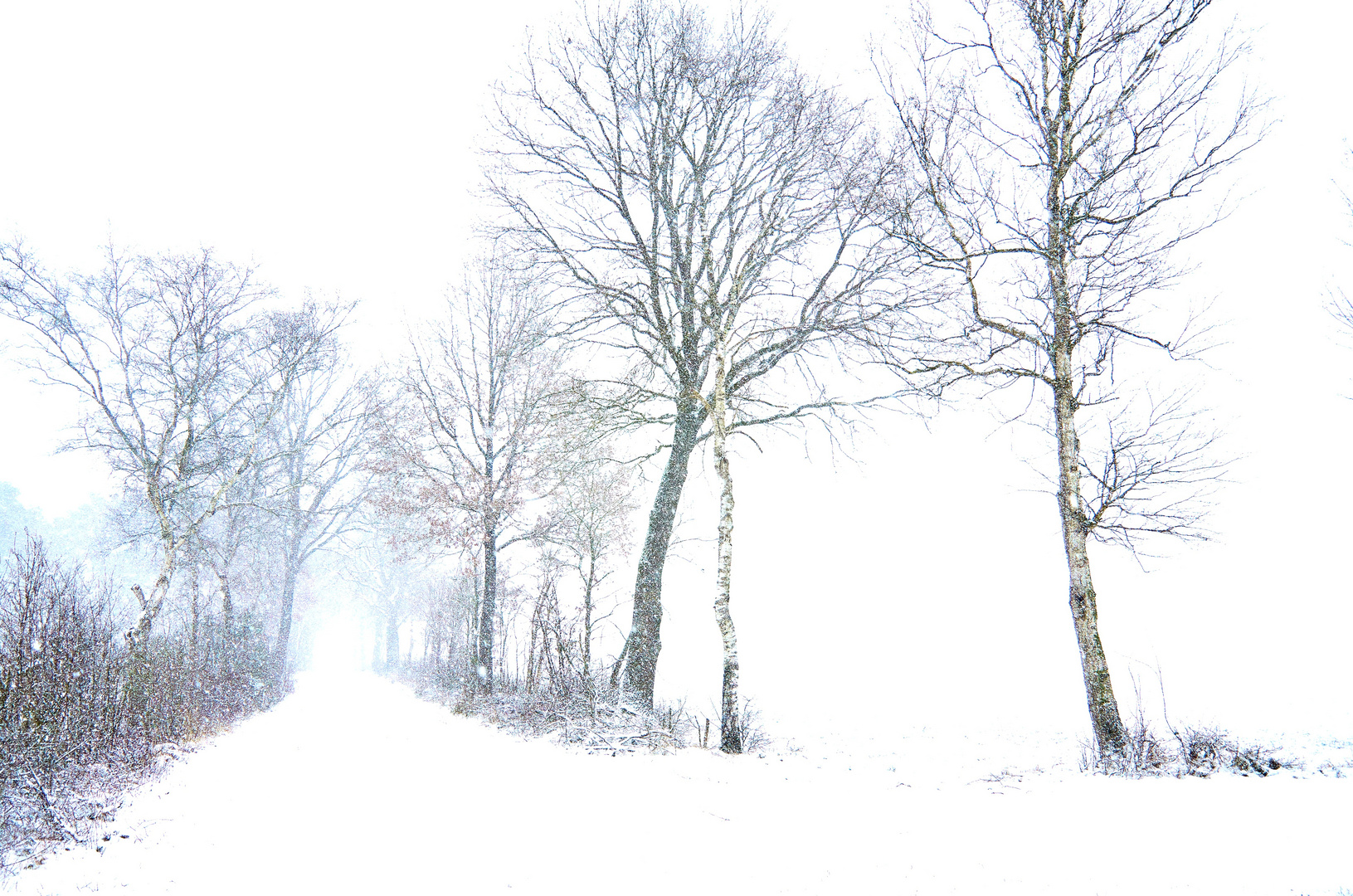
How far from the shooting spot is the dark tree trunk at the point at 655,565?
10.2 meters

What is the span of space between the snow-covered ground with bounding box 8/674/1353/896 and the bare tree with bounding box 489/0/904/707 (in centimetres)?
407

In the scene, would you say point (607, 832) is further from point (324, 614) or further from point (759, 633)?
point (324, 614)

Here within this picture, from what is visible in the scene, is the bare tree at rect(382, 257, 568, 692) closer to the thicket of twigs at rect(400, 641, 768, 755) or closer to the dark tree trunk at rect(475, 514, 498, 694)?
the dark tree trunk at rect(475, 514, 498, 694)

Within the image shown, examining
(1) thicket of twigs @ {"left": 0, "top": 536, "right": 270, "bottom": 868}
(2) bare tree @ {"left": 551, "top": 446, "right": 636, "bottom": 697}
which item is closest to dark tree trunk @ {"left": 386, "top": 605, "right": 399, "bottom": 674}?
(2) bare tree @ {"left": 551, "top": 446, "right": 636, "bottom": 697}

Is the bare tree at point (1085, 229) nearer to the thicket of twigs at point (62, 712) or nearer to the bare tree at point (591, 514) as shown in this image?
the bare tree at point (591, 514)

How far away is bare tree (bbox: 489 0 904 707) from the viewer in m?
9.56

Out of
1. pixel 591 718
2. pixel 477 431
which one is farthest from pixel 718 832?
pixel 477 431

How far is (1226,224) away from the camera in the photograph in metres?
7.20

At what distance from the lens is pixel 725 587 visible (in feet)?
27.5

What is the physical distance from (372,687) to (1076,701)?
84.1 ft

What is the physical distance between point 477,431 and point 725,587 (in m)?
9.92

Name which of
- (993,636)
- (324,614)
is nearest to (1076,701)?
(993,636)

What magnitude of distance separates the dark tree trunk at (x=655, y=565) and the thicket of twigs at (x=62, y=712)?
6601 mm

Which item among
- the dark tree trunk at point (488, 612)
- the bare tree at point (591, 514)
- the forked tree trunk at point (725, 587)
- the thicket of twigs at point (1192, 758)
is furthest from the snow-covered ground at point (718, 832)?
the dark tree trunk at point (488, 612)
